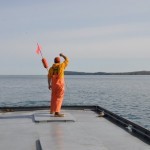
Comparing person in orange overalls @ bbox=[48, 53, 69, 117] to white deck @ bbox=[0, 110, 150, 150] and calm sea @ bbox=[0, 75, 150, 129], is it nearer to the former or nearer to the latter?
white deck @ bbox=[0, 110, 150, 150]

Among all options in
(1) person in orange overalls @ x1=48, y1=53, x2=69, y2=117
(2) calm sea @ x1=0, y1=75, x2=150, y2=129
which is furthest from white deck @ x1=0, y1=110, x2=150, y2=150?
(2) calm sea @ x1=0, y1=75, x2=150, y2=129

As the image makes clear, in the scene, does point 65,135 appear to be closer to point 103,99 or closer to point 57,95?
point 57,95

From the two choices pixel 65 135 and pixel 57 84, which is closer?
pixel 65 135

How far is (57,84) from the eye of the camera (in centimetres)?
1175

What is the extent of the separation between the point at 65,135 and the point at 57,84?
3.21m

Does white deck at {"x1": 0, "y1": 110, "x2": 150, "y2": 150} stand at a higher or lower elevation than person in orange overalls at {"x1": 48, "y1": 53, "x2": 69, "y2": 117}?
lower

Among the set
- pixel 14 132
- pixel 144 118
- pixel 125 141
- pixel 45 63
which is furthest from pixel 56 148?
pixel 144 118

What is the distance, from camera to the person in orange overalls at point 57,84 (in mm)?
11636

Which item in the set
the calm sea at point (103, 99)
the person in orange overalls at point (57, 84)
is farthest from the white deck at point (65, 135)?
the calm sea at point (103, 99)

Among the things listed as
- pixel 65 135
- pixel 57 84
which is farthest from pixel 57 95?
pixel 65 135

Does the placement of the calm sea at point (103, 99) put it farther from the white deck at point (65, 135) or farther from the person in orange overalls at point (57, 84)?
the white deck at point (65, 135)

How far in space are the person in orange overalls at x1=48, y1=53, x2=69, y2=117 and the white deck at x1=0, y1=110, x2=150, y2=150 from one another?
0.35 metres

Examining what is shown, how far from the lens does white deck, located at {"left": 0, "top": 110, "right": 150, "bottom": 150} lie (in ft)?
25.2

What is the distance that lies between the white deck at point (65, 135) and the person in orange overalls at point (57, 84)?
35 cm
